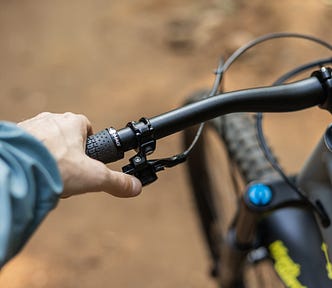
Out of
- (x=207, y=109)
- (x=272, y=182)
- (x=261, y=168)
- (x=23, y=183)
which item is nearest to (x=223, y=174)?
(x=261, y=168)

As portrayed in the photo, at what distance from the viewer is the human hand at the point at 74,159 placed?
2.09 feet

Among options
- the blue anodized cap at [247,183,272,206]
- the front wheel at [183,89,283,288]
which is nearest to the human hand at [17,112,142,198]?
the blue anodized cap at [247,183,272,206]

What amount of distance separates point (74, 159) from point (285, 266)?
449 millimetres

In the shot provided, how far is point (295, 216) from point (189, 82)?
4.62 ft

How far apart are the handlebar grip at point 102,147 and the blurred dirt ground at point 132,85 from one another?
116 cm

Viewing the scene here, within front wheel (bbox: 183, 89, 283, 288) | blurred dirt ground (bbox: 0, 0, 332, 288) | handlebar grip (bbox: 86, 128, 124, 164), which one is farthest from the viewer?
blurred dirt ground (bbox: 0, 0, 332, 288)

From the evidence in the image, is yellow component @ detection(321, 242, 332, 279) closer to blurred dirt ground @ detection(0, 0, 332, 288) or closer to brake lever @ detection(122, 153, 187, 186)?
brake lever @ detection(122, 153, 187, 186)

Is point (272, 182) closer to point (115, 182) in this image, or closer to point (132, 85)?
point (115, 182)

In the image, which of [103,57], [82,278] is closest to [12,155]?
[82,278]

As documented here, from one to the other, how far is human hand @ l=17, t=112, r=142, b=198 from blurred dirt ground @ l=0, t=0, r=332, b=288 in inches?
46.1

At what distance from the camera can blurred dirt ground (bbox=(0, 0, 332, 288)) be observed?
1.84 m

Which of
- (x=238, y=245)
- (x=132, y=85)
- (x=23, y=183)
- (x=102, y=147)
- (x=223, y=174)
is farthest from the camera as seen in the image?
(x=132, y=85)

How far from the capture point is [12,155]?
0.60 m

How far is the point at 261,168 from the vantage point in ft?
3.75
